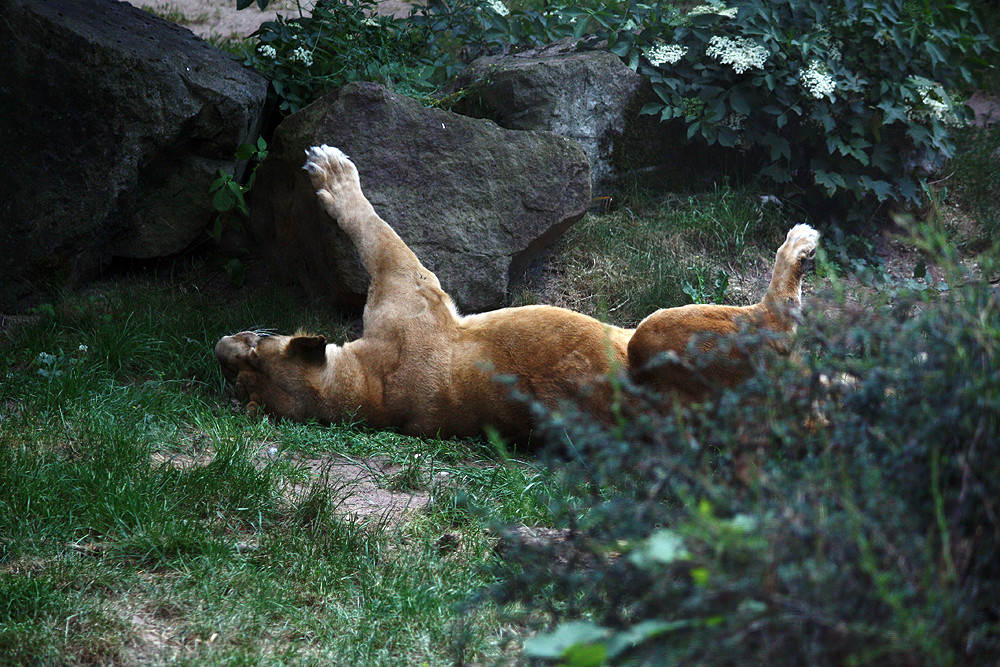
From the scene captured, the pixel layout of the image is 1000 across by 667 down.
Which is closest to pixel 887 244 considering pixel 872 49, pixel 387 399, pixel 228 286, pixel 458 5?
pixel 872 49

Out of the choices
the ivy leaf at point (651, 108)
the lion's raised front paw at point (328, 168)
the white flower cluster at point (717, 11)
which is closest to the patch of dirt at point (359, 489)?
the lion's raised front paw at point (328, 168)

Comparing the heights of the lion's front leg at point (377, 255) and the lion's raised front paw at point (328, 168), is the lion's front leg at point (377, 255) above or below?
below

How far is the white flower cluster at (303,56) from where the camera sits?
6676mm

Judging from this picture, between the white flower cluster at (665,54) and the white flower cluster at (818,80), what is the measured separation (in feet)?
→ 3.15

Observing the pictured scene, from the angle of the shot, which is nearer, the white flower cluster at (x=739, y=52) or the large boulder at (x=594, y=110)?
the white flower cluster at (x=739, y=52)

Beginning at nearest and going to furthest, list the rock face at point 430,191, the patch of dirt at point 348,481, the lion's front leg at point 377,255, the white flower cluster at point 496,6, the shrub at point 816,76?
1. the patch of dirt at point 348,481
2. the lion's front leg at point 377,255
3. the rock face at point 430,191
4. the shrub at point 816,76
5. the white flower cluster at point 496,6

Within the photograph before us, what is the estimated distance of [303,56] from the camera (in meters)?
6.67

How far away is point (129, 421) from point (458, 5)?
4.68 metres

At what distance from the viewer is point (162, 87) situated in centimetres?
599

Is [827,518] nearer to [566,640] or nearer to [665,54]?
[566,640]

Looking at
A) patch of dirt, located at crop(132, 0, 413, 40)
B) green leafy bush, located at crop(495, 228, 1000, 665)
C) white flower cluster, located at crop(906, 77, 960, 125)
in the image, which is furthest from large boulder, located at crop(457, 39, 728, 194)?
green leafy bush, located at crop(495, 228, 1000, 665)

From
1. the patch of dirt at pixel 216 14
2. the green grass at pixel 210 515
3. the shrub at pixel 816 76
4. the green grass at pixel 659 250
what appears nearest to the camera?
the green grass at pixel 210 515

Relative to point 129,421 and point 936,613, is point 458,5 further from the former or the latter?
point 936,613

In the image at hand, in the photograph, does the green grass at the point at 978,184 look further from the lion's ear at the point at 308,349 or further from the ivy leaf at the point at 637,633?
the ivy leaf at the point at 637,633
